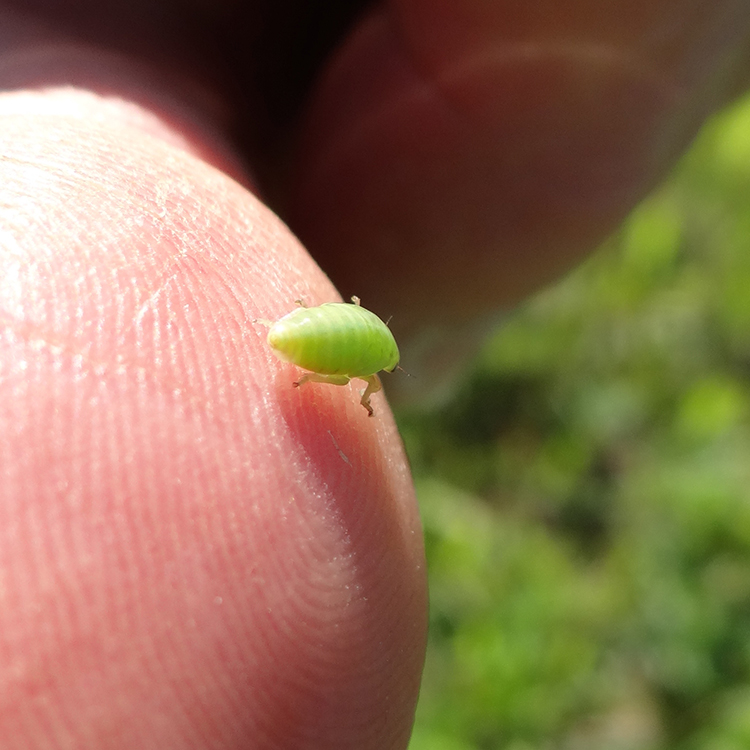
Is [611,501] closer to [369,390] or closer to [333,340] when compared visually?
[369,390]

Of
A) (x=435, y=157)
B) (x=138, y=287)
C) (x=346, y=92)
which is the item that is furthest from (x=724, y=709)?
(x=138, y=287)

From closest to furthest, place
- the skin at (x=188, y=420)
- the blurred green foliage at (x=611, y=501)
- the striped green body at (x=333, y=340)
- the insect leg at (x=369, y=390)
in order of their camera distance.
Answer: the skin at (x=188, y=420) < the striped green body at (x=333, y=340) < the insect leg at (x=369, y=390) < the blurred green foliage at (x=611, y=501)

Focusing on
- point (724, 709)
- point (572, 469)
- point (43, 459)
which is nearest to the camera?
point (43, 459)

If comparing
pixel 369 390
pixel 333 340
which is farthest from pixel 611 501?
pixel 333 340

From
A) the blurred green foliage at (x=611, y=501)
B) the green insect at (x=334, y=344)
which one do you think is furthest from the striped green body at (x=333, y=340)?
the blurred green foliage at (x=611, y=501)

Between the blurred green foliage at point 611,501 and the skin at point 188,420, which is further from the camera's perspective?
the blurred green foliage at point 611,501

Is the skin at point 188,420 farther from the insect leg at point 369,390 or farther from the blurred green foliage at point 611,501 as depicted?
the blurred green foliage at point 611,501

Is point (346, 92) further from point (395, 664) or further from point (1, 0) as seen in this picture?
point (395, 664)
